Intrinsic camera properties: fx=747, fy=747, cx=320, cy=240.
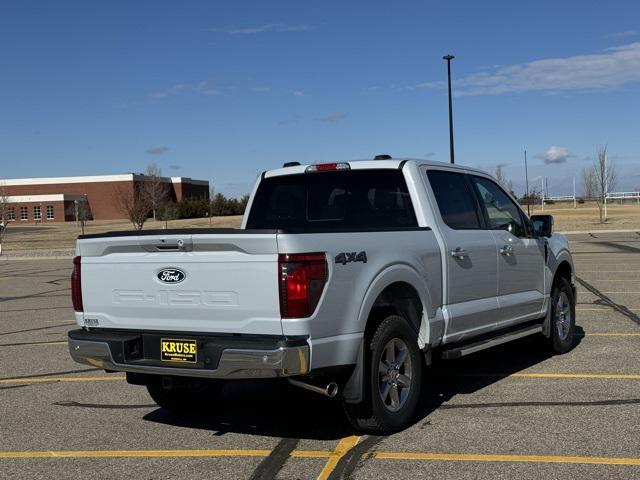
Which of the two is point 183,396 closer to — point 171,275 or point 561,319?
point 171,275

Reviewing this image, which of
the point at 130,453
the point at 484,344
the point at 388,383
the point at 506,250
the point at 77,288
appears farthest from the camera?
the point at 506,250

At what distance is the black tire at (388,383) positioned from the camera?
5.11 m

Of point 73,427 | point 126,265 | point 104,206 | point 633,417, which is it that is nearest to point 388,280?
point 126,265

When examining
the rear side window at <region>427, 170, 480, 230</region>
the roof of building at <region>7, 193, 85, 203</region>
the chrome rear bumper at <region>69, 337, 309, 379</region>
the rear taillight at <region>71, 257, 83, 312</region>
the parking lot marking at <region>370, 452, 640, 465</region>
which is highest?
the roof of building at <region>7, 193, 85, 203</region>

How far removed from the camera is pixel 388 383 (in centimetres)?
538

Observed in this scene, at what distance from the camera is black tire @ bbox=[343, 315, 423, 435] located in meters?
5.11

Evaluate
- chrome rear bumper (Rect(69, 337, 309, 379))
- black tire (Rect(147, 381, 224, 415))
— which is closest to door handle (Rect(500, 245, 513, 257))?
black tire (Rect(147, 381, 224, 415))

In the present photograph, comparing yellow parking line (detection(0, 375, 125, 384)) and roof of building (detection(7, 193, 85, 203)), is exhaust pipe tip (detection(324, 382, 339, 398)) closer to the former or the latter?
yellow parking line (detection(0, 375, 125, 384))

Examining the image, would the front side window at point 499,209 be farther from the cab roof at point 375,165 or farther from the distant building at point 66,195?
the distant building at point 66,195

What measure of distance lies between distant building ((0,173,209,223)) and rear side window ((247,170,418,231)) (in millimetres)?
88169

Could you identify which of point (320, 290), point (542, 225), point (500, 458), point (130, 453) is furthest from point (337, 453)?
point (542, 225)

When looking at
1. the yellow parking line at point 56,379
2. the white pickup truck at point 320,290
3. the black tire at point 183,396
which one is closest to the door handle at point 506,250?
the white pickup truck at point 320,290

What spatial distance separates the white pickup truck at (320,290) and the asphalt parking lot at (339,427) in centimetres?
38

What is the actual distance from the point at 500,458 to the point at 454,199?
2.51 meters
